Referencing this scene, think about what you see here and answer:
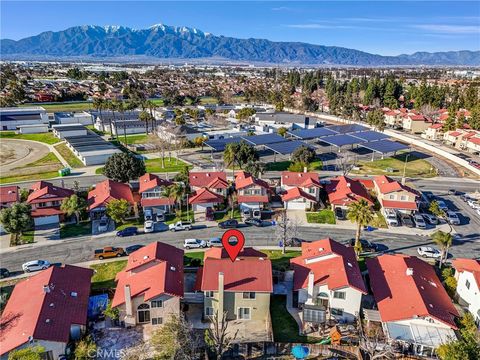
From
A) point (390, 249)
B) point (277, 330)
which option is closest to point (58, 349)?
point (277, 330)

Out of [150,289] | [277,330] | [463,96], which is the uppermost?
[463,96]

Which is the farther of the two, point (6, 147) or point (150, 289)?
point (6, 147)

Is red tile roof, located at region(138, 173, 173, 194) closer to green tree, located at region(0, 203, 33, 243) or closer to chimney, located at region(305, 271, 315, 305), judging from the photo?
green tree, located at region(0, 203, 33, 243)

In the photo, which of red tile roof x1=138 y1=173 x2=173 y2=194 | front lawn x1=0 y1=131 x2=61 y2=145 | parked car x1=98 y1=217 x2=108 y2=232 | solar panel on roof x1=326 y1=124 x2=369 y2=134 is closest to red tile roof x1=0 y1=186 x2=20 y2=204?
parked car x1=98 y1=217 x2=108 y2=232

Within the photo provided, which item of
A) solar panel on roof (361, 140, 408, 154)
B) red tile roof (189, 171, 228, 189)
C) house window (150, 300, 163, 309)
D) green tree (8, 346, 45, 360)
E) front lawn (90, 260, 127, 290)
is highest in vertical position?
solar panel on roof (361, 140, 408, 154)

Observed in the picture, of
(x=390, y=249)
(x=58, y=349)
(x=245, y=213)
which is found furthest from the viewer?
(x=245, y=213)

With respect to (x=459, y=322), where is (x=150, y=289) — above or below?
above

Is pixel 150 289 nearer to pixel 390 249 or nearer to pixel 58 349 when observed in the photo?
pixel 58 349

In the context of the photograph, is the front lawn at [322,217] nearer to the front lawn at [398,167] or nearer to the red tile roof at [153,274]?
the red tile roof at [153,274]
